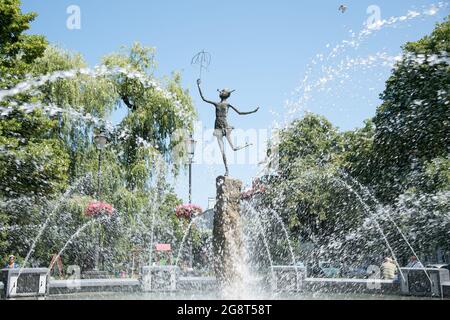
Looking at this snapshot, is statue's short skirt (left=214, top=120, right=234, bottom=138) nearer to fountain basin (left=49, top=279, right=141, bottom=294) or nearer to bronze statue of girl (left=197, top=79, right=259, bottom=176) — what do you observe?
bronze statue of girl (left=197, top=79, right=259, bottom=176)

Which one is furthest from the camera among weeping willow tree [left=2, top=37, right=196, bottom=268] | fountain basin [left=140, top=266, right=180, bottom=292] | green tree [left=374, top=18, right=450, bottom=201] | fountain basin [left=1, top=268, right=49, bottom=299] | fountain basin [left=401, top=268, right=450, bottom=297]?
weeping willow tree [left=2, top=37, right=196, bottom=268]

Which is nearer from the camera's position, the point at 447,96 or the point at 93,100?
the point at 447,96

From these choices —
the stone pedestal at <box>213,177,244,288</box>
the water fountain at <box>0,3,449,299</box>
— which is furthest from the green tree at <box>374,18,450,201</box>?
the stone pedestal at <box>213,177,244,288</box>

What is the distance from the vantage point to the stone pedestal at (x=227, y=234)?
10194 millimetres

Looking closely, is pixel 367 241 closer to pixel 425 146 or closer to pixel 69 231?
pixel 425 146

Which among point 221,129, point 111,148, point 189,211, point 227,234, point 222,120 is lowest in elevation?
point 227,234

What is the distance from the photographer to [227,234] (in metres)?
10.4

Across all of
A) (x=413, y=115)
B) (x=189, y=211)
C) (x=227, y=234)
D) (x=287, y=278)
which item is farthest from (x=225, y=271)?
(x=413, y=115)

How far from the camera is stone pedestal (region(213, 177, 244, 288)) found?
10.2 m

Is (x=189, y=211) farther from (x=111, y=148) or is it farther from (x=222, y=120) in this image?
(x=222, y=120)
